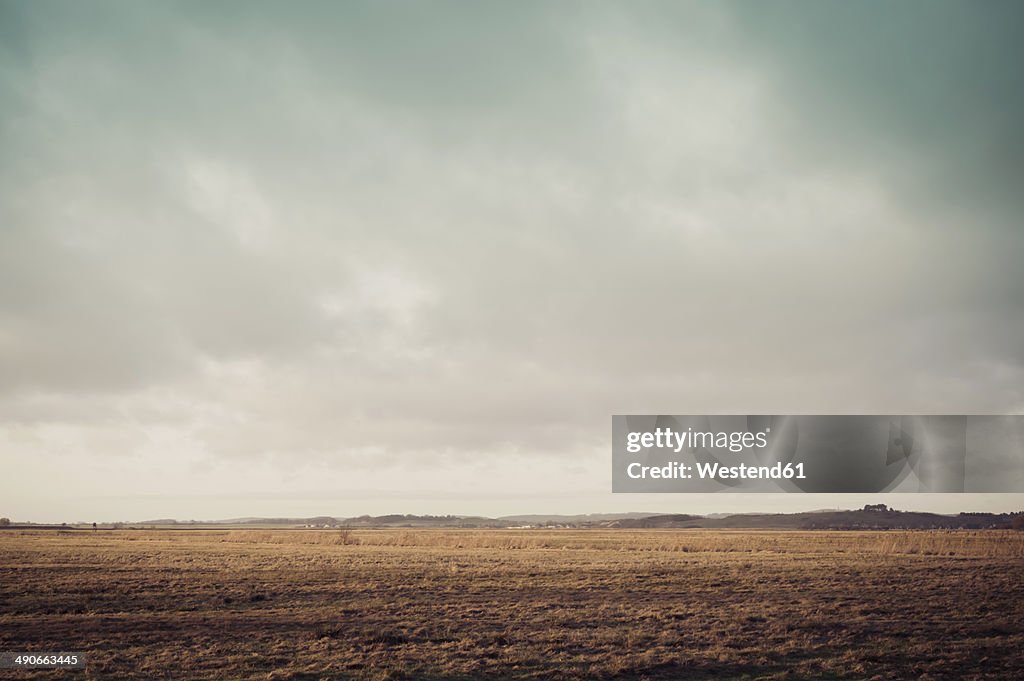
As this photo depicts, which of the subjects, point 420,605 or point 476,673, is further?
point 420,605

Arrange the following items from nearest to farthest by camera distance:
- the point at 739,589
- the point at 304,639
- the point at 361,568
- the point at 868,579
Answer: the point at 304,639, the point at 739,589, the point at 868,579, the point at 361,568

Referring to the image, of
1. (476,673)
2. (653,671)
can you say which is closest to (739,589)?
(653,671)

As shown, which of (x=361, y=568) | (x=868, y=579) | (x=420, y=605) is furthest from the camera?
(x=361, y=568)

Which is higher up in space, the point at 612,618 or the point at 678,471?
the point at 678,471

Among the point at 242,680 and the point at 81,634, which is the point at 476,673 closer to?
the point at 242,680

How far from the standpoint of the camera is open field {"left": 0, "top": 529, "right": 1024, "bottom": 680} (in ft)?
57.1

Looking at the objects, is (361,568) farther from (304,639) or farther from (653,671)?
(653,671)

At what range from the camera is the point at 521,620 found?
23.7 m

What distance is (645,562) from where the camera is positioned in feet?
152

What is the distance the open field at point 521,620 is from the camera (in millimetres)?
17406

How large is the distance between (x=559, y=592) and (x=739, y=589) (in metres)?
8.32

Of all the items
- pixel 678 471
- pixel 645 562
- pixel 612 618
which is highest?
pixel 678 471

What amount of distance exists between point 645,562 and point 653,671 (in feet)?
100

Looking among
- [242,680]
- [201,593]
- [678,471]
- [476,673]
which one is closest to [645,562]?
[678,471]
